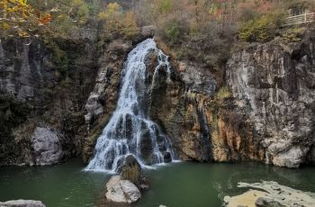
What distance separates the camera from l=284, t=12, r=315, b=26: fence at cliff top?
21750 millimetres

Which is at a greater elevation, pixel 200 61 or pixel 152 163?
pixel 200 61

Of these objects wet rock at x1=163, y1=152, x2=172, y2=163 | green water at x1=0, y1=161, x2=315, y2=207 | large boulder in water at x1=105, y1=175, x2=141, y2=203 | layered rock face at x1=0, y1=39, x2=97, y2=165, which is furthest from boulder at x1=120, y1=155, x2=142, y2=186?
layered rock face at x1=0, y1=39, x2=97, y2=165

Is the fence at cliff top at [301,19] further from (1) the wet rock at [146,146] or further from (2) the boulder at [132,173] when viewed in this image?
(2) the boulder at [132,173]

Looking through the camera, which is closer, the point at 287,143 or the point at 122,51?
the point at 287,143

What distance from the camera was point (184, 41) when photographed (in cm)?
2375

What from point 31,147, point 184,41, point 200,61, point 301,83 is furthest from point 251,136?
point 31,147

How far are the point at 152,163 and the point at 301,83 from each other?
9.06 m

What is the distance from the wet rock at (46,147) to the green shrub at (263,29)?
41.3ft

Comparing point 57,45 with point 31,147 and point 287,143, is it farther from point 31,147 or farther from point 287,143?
point 287,143

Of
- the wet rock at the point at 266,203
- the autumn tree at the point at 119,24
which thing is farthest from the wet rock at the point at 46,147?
the wet rock at the point at 266,203

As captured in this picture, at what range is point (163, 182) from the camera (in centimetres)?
1723

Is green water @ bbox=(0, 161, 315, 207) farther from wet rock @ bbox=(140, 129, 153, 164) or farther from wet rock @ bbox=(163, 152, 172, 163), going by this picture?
wet rock @ bbox=(140, 129, 153, 164)

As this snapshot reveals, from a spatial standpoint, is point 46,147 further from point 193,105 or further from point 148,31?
point 148,31

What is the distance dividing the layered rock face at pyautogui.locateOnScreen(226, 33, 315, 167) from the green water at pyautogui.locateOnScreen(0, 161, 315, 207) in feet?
4.22
